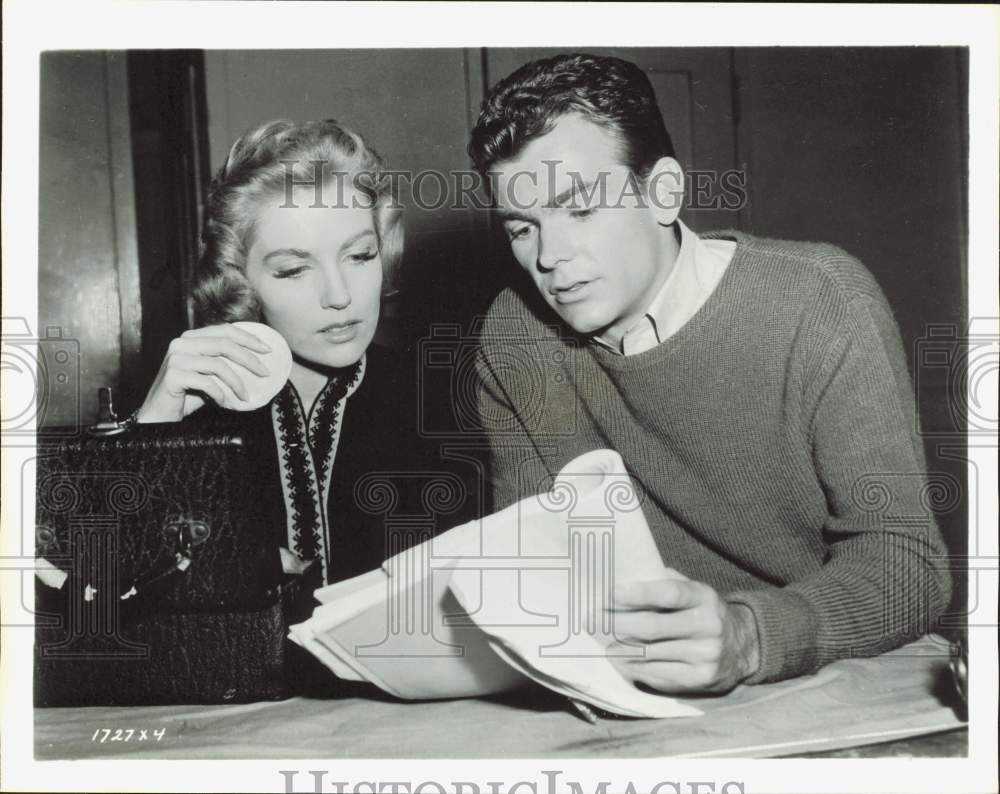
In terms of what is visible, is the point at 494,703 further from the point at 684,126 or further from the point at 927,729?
the point at 684,126

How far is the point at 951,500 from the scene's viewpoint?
2.63 feet

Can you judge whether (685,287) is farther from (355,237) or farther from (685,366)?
(355,237)

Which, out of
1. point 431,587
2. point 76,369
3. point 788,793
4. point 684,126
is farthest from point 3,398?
point 788,793

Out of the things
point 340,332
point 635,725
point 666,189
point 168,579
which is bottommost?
point 635,725

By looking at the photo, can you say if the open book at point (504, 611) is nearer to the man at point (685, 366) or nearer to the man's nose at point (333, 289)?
the man at point (685, 366)

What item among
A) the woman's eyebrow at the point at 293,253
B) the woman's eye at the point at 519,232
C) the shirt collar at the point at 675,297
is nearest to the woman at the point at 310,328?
the woman's eyebrow at the point at 293,253

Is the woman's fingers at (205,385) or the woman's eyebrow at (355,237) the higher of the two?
the woman's eyebrow at (355,237)

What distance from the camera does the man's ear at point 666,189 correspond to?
2.65ft

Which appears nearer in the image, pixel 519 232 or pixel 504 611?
pixel 504 611

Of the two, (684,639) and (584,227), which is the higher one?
(584,227)

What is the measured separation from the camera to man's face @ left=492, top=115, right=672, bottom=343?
2.58 feet

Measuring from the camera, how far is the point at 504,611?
0.70 meters

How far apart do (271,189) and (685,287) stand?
41cm

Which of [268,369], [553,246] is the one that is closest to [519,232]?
[553,246]
